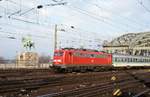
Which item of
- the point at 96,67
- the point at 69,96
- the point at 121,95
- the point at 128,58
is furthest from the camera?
the point at 128,58

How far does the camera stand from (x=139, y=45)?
10356cm

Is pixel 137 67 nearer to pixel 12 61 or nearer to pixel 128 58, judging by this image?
pixel 128 58

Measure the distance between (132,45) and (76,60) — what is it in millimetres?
65136

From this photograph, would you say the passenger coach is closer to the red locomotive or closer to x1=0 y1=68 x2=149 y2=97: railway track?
the red locomotive

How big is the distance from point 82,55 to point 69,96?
23397mm

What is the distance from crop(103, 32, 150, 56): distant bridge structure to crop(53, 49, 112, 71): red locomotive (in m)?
44.2

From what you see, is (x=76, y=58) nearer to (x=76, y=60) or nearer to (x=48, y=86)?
(x=76, y=60)

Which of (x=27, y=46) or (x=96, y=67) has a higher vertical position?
(x=27, y=46)

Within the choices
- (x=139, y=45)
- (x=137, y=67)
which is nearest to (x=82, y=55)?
(x=137, y=67)

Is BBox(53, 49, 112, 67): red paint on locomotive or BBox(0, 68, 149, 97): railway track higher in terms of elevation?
BBox(53, 49, 112, 67): red paint on locomotive

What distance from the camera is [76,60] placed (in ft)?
125

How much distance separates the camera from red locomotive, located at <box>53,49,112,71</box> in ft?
121

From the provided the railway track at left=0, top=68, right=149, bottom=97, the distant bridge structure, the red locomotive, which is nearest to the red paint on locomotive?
the red locomotive

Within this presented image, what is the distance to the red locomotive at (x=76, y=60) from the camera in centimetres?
3684
